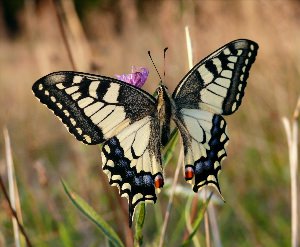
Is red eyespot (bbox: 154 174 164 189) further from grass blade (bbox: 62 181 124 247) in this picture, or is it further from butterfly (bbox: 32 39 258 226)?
grass blade (bbox: 62 181 124 247)

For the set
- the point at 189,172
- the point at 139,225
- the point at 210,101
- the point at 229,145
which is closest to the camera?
the point at 139,225

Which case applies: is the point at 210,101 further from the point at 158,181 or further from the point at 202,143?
the point at 158,181

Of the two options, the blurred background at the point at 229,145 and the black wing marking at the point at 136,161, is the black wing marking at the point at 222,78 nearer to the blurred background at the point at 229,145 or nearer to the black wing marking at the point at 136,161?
the black wing marking at the point at 136,161

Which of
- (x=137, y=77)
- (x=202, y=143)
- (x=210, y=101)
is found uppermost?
(x=137, y=77)

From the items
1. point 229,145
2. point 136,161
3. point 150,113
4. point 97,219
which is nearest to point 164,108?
point 150,113

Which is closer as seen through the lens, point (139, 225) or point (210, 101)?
point (139, 225)

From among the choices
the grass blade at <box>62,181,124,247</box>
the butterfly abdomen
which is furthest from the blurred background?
the butterfly abdomen
